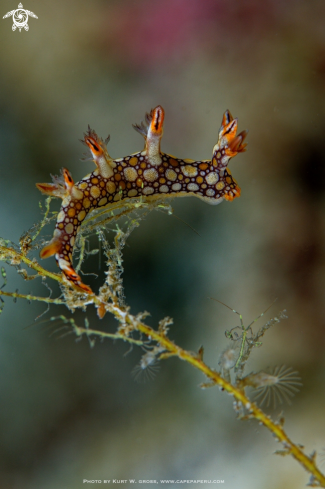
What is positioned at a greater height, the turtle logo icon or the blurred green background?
the turtle logo icon

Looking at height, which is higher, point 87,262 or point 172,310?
point 87,262

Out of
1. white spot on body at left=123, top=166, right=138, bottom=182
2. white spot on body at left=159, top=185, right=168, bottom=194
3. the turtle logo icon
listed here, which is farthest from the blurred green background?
white spot on body at left=123, top=166, right=138, bottom=182

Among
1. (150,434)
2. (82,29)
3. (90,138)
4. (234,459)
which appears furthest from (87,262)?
(234,459)

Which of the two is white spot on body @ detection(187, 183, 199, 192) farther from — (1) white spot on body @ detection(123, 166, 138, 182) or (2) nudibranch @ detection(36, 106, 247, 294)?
(1) white spot on body @ detection(123, 166, 138, 182)

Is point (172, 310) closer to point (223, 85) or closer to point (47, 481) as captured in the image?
point (47, 481)

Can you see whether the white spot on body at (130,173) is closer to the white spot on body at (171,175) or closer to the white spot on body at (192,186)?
the white spot on body at (171,175)

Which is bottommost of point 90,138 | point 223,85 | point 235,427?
point 235,427

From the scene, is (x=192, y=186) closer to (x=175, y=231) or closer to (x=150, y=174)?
(x=150, y=174)
